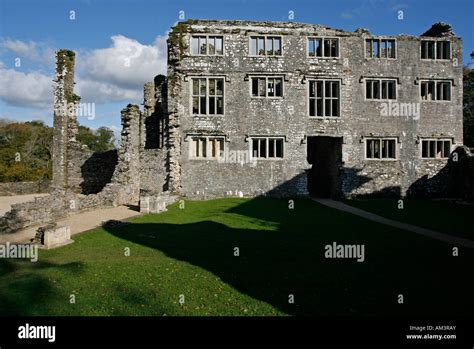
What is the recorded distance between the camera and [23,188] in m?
29.0

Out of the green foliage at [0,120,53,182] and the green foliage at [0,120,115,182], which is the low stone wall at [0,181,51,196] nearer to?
the green foliage at [0,120,115,182]

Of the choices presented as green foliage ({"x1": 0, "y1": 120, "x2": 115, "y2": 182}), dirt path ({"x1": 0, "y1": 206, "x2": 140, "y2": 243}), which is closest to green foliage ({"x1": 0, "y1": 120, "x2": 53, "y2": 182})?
green foliage ({"x1": 0, "y1": 120, "x2": 115, "y2": 182})

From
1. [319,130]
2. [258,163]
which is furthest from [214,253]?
[319,130]

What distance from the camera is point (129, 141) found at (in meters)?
23.6

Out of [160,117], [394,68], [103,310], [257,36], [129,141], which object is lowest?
[103,310]

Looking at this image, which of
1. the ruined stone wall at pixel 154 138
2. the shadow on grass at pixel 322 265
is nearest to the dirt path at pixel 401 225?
the shadow on grass at pixel 322 265

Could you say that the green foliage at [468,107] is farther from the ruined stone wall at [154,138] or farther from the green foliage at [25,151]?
the green foliage at [25,151]

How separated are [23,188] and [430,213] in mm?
29656

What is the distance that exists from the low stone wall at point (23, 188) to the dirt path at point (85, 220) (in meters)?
13.9

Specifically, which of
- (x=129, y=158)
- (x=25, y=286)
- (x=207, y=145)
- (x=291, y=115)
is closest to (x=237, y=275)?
(x=25, y=286)

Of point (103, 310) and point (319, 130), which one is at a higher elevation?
point (319, 130)

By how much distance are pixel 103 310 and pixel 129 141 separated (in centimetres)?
1855

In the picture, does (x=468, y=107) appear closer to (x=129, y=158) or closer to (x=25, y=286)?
(x=129, y=158)

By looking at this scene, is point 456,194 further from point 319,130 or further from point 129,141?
point 129,141
